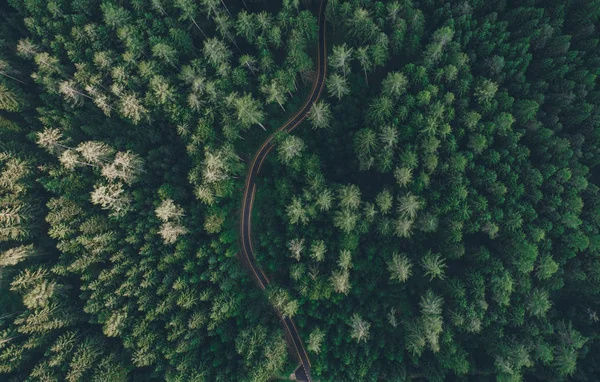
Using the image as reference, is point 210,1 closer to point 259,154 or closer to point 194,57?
point 194,57

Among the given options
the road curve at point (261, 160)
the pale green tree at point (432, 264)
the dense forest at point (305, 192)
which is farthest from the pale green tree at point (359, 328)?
the road curve at point (261, 160)

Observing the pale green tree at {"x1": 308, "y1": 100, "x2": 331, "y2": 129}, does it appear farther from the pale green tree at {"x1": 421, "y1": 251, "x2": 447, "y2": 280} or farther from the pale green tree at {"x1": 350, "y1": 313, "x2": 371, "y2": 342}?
the pale green tree at {"x1": 350, "y1": 313, "x2": 371, "y2": 342}

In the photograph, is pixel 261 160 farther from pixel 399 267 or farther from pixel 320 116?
pixel 399 267

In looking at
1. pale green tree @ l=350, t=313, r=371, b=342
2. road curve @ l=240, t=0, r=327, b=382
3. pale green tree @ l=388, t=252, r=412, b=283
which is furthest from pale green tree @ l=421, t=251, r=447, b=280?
road curve @ l=240, t=0, r=327, b=382

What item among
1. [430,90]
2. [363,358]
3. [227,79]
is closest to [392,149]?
[430,90]

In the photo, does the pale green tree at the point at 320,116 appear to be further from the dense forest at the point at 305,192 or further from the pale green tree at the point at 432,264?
the pale green tree at the point at 432,264

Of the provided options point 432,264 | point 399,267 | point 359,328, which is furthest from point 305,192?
point 359,328

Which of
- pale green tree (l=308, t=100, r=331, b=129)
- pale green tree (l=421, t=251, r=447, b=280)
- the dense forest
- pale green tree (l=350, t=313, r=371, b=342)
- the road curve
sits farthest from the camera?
the road curve

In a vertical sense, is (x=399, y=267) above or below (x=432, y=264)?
above
